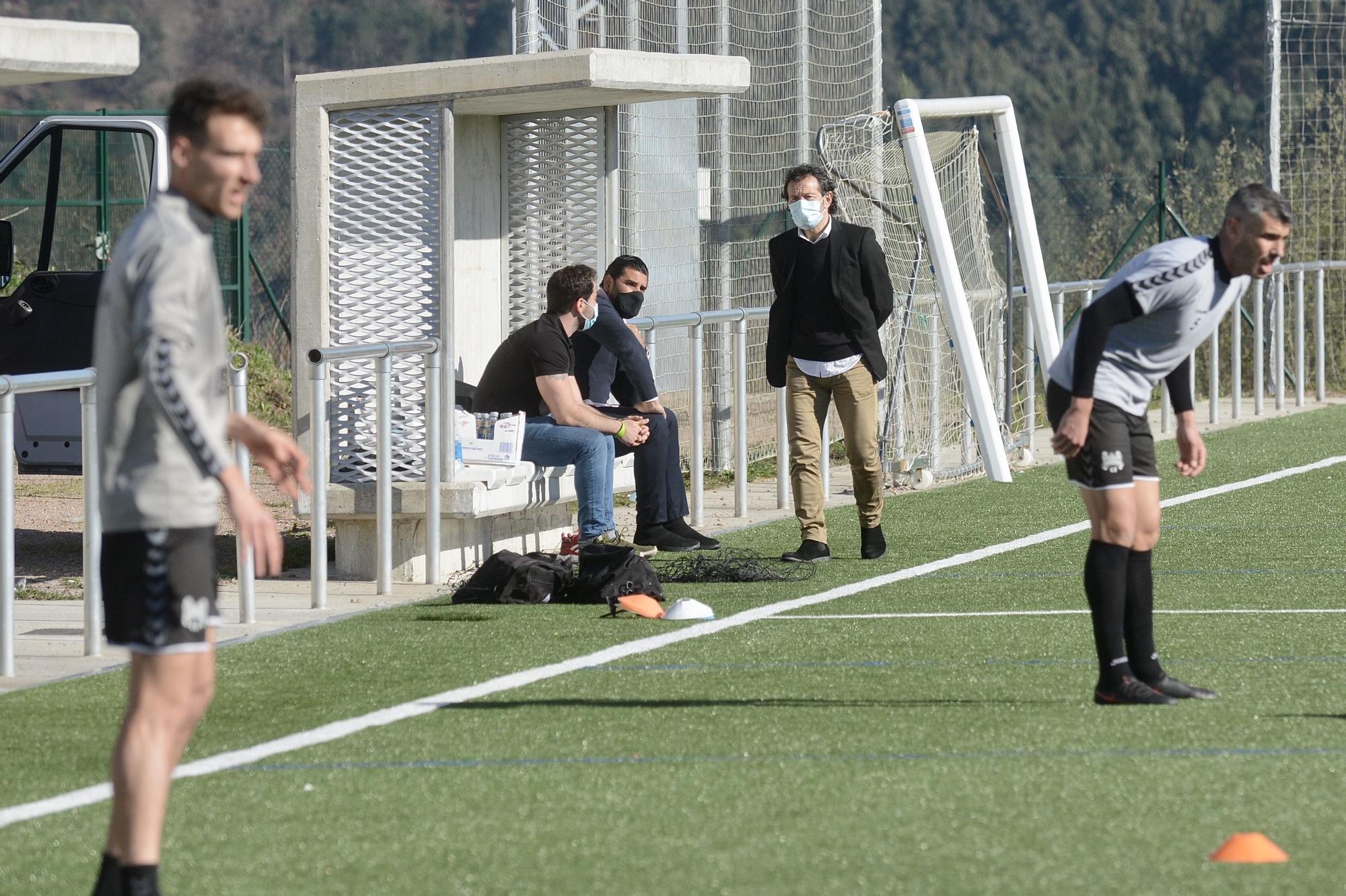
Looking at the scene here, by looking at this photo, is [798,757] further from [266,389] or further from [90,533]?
[266,389]

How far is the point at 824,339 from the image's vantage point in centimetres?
1035

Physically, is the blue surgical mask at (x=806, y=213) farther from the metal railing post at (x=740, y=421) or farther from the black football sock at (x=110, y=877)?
the black football sock at (x=110, y=877)

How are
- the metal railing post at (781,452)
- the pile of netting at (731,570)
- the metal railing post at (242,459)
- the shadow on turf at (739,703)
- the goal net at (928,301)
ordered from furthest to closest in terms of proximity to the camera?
the goal net at (928,301) < the metal railing post at (781,452) < the pile of netting at (731,570) < the metal railing post at (242,459) < the shadow on turf at (739,703)

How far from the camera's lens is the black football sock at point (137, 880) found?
4309 millimetres

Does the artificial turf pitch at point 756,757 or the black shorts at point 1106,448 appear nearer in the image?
the artificial turf pitch at point 756,757

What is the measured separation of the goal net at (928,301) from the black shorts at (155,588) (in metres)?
9.89

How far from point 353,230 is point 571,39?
4.23 metres

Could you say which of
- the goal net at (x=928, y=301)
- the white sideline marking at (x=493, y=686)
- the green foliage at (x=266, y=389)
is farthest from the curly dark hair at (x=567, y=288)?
the green foliage at (x=266, y=389)

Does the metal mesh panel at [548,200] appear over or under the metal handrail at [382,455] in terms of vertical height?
over

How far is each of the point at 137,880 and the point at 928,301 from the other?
1088cm

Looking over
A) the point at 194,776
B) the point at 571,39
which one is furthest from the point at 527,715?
the point at 571,39

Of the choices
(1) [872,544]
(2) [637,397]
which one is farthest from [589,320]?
(1) [872,544]

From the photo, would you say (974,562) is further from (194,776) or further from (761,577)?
(194,776)

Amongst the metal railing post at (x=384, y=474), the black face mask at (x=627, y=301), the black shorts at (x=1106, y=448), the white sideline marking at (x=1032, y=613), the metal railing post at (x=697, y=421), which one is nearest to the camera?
the black shorts at (x=1106, y=448)
